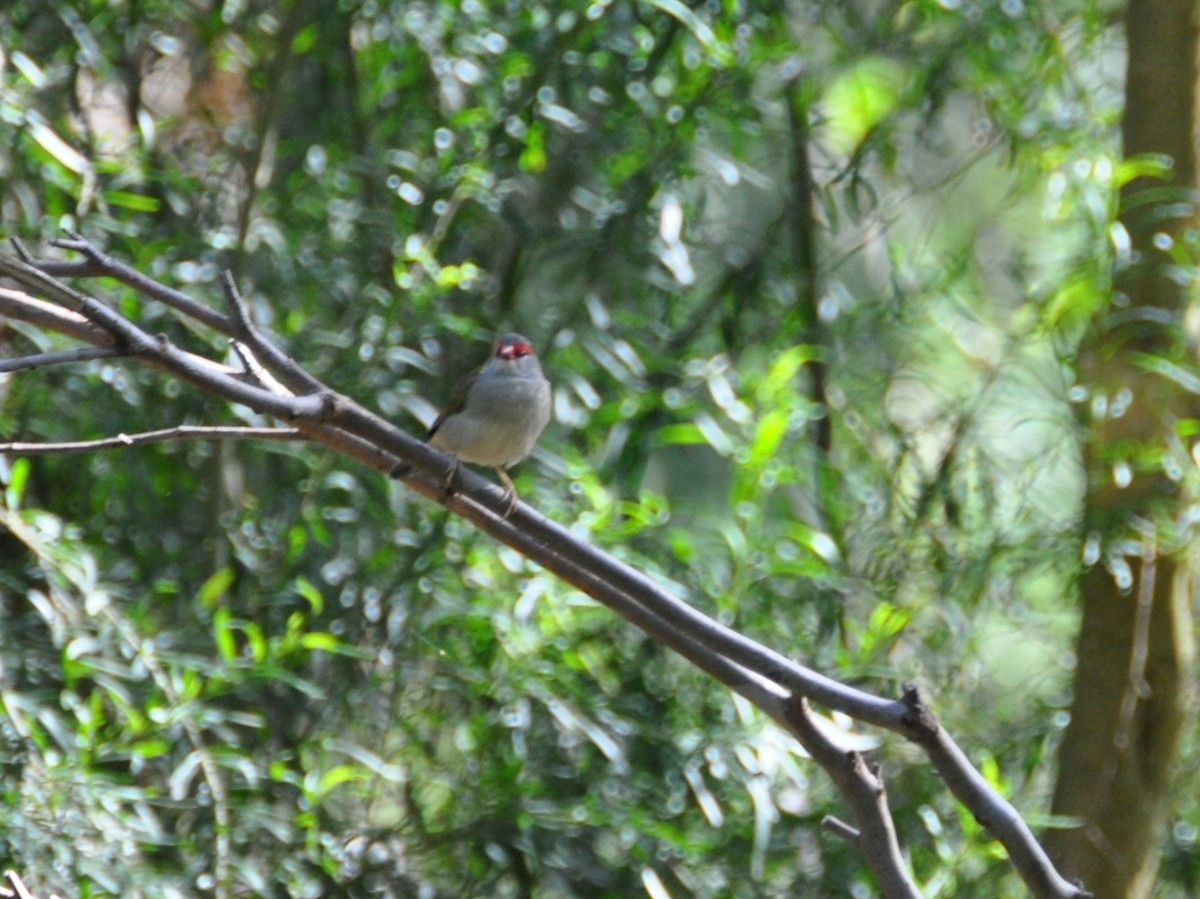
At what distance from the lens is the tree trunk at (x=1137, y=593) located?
2.87 metres

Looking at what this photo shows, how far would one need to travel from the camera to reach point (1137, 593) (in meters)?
2.92

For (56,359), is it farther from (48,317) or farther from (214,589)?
(214,589)

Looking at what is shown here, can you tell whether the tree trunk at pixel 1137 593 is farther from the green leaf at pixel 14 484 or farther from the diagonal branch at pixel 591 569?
the green leaf at pixel 14 484

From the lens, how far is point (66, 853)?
2.41m

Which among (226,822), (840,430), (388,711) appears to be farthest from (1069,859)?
(226,822)

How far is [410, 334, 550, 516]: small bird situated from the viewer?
8.91ft

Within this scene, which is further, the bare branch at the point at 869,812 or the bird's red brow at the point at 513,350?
the bird's red brow at the point at 513,350

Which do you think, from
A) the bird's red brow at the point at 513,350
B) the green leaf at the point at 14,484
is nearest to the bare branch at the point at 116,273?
the green leaf at the point at 14,484

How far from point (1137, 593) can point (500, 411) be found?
1.37 m

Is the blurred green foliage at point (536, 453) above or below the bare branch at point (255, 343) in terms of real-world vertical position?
below

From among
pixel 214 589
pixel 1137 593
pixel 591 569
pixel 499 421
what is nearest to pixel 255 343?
pixel 591 569

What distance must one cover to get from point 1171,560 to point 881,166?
1141 mm

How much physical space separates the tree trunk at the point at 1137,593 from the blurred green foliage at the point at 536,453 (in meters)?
0.11

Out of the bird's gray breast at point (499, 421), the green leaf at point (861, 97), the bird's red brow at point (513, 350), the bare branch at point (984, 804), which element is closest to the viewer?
the bare branch at point (984, 804)
